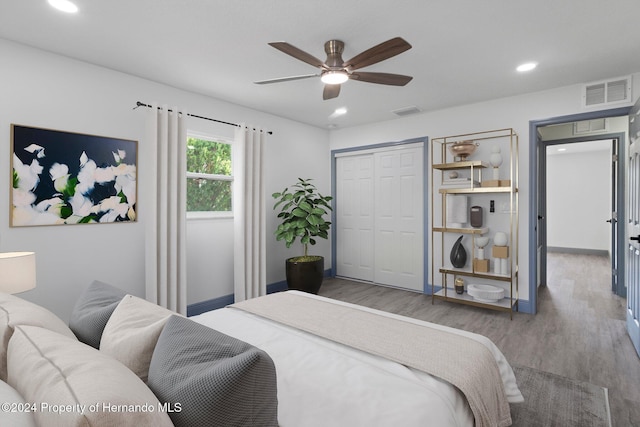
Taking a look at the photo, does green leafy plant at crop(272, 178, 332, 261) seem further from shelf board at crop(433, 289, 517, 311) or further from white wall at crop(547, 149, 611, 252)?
white wall at crop(547, 149, 611, 252)

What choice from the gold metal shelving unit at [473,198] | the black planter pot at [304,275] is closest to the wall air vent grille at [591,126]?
the gold metal shelving unit at [473,198]

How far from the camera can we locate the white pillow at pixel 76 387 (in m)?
0.64

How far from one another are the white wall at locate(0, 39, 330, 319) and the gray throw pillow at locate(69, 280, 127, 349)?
1604mm

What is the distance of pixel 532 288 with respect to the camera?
12.5ft

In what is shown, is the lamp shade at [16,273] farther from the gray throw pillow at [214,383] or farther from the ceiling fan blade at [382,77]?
the ceiling fan blade at [382,77]

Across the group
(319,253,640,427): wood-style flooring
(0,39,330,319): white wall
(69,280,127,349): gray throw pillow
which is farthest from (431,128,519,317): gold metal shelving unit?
(69,280,127,349): gray throw pillow

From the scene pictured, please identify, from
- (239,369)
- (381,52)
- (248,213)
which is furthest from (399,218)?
(239,369)

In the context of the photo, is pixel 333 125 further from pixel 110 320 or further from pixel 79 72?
pixel 110 320

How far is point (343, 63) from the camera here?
2.42 metres

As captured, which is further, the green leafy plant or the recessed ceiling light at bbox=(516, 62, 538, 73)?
the green leafy plant

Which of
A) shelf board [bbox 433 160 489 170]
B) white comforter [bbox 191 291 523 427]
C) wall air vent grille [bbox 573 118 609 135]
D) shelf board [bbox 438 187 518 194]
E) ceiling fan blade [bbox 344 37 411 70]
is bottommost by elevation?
white comforter [bbox 191 291 523 427]

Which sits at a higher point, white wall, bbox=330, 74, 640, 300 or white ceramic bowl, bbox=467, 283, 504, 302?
white wall, bbox=330, 74, 640, 300

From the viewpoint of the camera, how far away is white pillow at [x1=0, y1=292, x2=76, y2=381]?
1.05 metres

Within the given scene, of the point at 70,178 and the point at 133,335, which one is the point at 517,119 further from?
the point at 70,178
